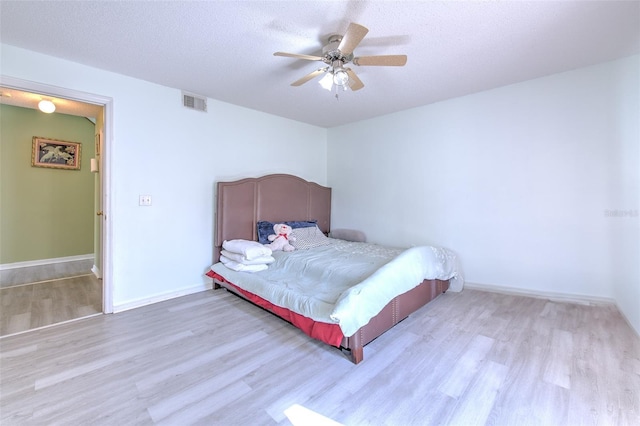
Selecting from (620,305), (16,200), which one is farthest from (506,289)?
(16,200)

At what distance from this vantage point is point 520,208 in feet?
10.2

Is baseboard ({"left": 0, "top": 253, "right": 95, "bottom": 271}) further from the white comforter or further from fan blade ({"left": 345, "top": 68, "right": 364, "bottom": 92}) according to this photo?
fan blade ({"left": 345, "top": 68, "right": 364, "bottom": 92})

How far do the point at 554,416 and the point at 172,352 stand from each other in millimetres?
2472

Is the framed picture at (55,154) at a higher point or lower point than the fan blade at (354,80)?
lower

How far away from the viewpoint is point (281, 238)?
360 centimetres

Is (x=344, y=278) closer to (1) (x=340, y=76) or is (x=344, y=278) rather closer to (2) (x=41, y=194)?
(1) (x=340, y=76)

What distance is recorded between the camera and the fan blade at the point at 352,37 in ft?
5.55

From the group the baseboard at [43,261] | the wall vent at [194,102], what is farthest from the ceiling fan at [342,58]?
the baseboard at [43,261]

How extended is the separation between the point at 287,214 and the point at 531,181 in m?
3.20

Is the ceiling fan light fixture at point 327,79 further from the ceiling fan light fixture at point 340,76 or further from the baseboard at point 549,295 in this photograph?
the baseboard at point 549,295

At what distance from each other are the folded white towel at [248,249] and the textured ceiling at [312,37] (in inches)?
73.3

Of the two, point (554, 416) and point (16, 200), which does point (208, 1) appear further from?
point (16, 200)

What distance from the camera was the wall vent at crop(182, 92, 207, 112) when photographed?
3.25m

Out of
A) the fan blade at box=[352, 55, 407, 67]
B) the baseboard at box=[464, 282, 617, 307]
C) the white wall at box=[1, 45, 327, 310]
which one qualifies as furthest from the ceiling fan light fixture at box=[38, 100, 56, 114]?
the baseboard at box=[464, 282, 617, 307]
